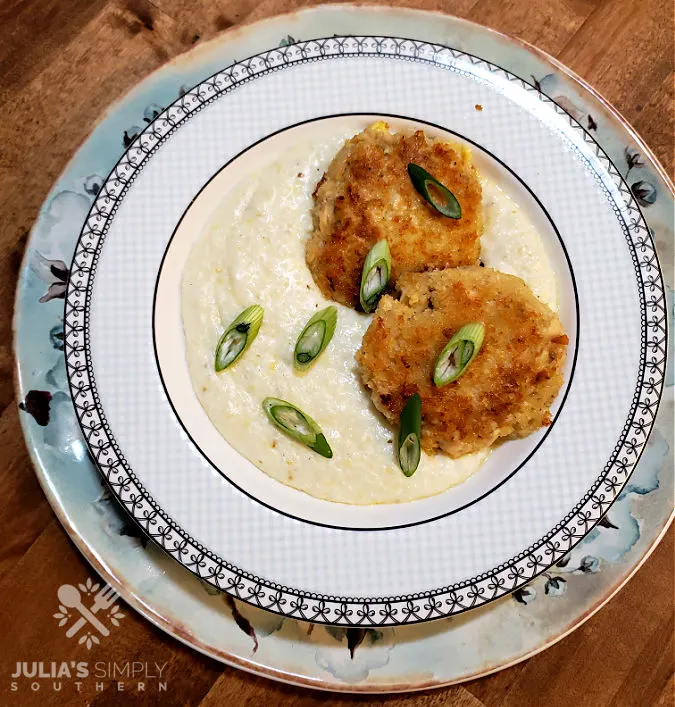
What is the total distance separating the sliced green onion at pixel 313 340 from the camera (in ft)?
9.00

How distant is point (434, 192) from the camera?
269 centimetres

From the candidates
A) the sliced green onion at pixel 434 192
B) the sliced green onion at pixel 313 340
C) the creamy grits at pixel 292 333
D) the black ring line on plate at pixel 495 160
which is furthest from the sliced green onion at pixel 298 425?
the sliced green onion at pixel 434 192

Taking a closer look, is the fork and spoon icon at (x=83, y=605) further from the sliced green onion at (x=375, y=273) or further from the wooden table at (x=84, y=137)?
the sliced green onion at (x=375, y=273)

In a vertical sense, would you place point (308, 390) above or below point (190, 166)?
below

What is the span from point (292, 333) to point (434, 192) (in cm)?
84

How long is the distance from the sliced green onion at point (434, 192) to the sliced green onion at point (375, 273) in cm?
26

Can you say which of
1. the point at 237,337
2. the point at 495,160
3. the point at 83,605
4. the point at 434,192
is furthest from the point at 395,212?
the point at 83,605

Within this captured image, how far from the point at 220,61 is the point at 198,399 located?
1594mm

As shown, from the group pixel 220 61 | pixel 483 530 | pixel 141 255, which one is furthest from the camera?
pixel 220 61

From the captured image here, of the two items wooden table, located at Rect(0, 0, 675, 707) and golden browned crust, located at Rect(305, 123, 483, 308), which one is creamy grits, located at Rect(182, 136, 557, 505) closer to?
golden browned crust, located at Rect(305, 123, 483, 308)

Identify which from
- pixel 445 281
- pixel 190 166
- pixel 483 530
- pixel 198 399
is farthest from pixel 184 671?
pixel 190 166

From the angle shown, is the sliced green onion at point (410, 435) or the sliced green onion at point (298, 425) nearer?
the sliced green onion at point (410, 435)

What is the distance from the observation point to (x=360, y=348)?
2799 millimetres

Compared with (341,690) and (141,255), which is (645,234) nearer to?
(141,255)
